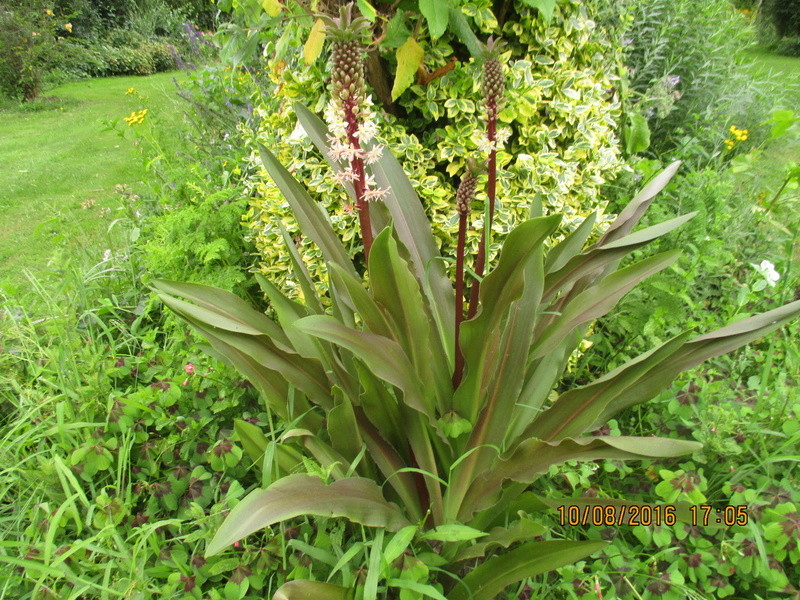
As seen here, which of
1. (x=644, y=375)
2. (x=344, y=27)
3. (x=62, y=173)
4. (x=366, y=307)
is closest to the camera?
(x=344, y=27)

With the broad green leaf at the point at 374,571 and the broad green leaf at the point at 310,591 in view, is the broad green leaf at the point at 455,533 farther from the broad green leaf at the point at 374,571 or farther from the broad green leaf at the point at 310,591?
the broad green leaf at the point at 310,591

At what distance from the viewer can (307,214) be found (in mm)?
1624

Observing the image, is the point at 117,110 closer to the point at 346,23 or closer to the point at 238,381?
the point at 238,381

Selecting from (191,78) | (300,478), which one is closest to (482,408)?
(300,478)

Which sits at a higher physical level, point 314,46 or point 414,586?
point 314,46

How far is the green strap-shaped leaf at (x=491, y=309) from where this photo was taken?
1191 millimetres

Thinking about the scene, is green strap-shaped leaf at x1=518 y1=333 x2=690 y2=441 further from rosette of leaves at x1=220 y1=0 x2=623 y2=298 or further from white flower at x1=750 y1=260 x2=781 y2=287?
white flower at x1=750 y1=260 x2=781 y2=287

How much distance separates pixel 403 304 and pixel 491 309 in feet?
0.75

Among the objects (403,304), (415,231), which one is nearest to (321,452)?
(403,304)

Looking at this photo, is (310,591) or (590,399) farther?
(590,399)

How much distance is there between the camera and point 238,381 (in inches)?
75.7

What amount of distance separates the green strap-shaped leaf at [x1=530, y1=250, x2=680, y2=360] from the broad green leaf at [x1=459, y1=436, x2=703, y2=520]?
0.96 ft

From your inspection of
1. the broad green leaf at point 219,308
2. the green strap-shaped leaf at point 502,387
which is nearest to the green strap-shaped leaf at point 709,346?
the green strap-shaped leaf at point 502,387
